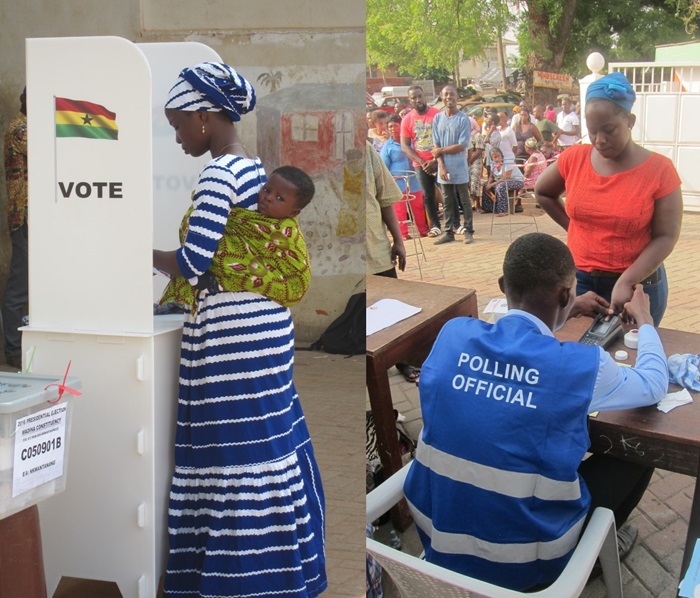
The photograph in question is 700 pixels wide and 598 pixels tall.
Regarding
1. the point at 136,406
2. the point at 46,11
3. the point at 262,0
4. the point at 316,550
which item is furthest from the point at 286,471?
the point at 262,0

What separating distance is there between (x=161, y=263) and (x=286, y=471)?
0.64 meters

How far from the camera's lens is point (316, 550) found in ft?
7.59

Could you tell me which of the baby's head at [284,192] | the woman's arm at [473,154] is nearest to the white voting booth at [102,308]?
the baby's head at [284,192]

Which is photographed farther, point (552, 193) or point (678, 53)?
point (552, 193)

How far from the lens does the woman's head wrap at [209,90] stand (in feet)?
6.82

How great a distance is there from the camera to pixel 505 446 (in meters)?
1.71

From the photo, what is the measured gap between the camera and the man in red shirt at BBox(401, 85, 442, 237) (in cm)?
206

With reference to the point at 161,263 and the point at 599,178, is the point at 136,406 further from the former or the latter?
the point at 599,178

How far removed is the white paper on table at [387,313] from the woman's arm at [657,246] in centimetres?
67

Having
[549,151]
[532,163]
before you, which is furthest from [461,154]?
[532,163]

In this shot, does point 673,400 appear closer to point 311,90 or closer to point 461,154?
point 461,154

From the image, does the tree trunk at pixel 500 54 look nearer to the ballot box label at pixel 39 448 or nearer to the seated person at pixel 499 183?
the seated person at pixel 499 183

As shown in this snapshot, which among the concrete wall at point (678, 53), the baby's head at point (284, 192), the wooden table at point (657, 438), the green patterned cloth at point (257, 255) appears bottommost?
the wooden table at point (657, 438)

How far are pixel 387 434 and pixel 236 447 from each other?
696 millimetres
